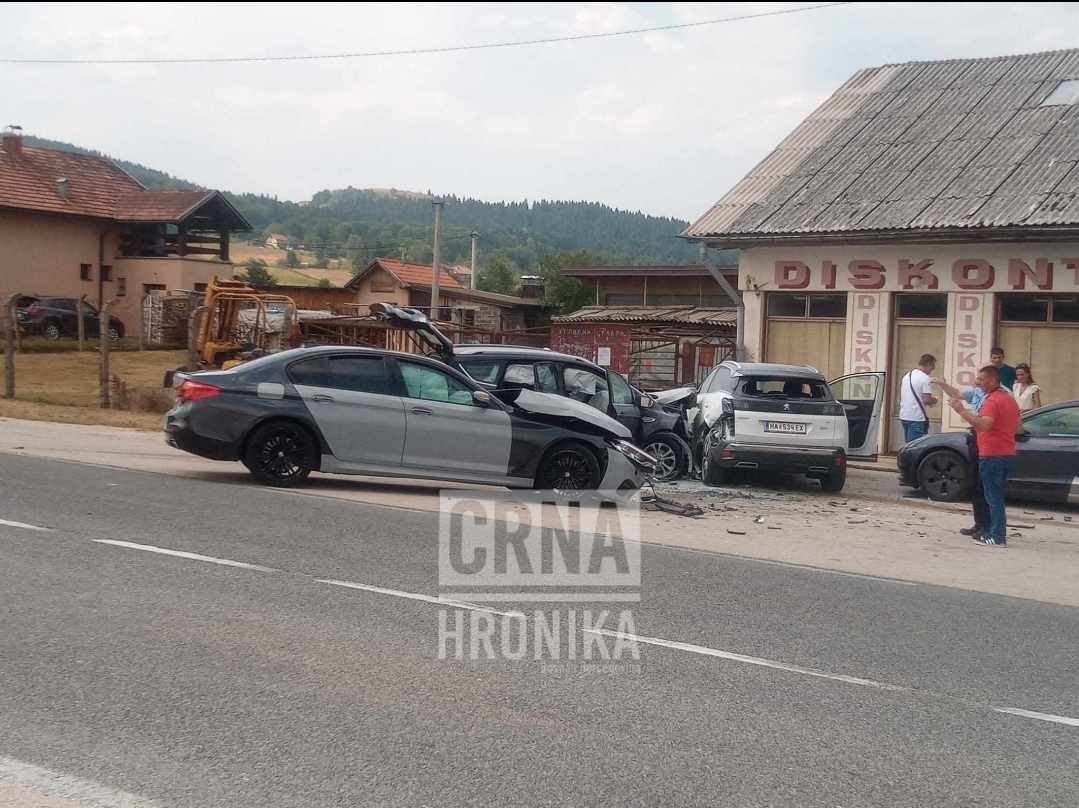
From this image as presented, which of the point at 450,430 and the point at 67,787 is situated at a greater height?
the point at 450,430

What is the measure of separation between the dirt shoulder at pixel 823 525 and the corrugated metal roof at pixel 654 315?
24120mm

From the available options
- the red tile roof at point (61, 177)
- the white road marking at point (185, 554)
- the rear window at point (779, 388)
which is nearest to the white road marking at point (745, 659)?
the white road marking at point (185, 554)

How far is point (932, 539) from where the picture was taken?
38.9 ft

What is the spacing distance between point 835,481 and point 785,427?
1.11m

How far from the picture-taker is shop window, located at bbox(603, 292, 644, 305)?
50.4 metres

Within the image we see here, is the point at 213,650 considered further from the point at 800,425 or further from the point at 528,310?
the point at 528,310

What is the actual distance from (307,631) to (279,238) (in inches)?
3721

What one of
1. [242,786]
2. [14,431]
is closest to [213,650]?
[242,786]

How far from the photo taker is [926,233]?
64.7 ft

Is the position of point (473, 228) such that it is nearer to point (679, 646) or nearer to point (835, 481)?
point (835, 481)

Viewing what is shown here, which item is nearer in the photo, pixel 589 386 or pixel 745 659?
pixel 745 659

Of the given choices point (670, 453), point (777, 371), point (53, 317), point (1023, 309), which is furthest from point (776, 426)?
point (53, 317)

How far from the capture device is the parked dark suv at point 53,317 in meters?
37.7

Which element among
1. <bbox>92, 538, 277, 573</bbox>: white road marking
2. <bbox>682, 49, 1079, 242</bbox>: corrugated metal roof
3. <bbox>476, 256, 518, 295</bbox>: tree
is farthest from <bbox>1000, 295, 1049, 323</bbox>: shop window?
<bbox>476, 256, 518, 295</bbox>: tree
